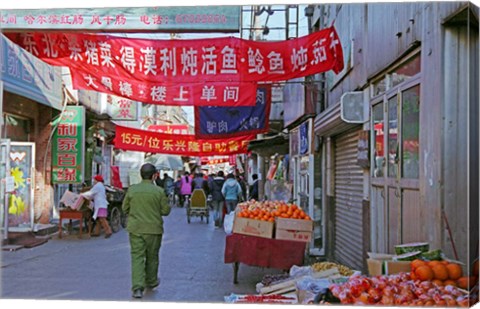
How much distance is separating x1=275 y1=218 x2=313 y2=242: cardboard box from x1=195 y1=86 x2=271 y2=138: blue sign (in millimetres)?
6225

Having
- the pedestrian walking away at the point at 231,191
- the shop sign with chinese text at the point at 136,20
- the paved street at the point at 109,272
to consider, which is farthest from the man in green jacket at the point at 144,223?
the pedestrian walking away at the point at 231,191

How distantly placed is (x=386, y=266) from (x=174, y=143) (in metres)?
11.0

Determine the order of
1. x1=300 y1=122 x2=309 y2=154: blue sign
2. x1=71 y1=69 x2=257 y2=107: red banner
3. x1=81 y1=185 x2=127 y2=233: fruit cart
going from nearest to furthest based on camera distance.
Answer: x1=71 y1=69 x2=257 y2=107: red banner < x1=300 y1=122 x2=309 y2=154: blue sign < x1=81 y1=185 x2=127 y2=233: fruit cart

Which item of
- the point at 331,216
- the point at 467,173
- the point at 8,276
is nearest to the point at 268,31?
the point at 331,216

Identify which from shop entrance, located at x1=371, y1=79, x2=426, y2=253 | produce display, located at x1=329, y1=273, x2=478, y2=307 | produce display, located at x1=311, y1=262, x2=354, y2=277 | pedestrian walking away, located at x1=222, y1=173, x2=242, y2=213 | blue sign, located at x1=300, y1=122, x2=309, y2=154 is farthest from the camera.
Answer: pedestrian walking away, located at x1=222, y1=173, x2=242, y2=213

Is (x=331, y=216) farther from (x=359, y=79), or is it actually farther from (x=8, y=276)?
(x=8, y=276)

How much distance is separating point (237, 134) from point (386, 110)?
7.48m

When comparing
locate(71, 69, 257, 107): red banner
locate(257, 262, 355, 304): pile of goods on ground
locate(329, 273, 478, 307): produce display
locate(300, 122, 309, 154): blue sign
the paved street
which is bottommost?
the paved street

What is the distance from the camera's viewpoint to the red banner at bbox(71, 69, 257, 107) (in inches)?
344

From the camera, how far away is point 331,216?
1180 cm

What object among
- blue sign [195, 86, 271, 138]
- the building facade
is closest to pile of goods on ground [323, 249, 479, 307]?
the building facade

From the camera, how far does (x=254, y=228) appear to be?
333 inches

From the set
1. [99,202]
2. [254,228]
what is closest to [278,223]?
[254,228]

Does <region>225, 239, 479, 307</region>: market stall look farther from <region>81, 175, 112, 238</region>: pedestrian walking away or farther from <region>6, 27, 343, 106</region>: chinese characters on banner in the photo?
<region>81, 175, 112, 238</region>: pedestrian walking away
